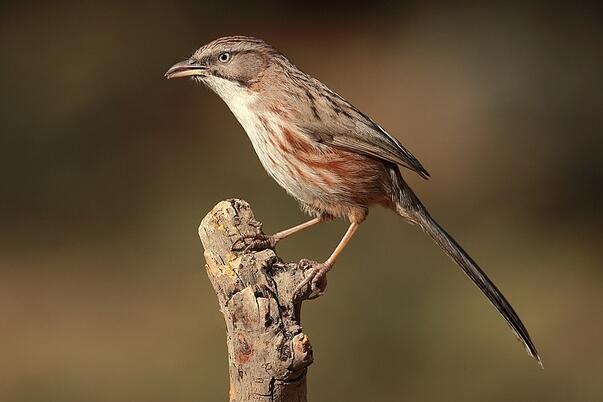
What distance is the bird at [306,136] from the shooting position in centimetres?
539

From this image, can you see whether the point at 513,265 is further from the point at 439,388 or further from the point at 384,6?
the point at 384,6

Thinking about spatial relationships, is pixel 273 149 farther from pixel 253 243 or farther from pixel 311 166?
pixel 253 243

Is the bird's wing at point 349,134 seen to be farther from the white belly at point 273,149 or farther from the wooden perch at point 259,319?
the wooden perch at point 259,319

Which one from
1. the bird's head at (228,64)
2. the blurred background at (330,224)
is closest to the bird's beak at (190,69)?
the bird's head at (228,64)

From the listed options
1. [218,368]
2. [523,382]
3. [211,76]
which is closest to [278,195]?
[218,368]

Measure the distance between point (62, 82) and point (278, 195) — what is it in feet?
9.77

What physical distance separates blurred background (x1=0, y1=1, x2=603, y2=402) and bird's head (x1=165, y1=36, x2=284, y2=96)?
358cm

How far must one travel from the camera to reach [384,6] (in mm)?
13055

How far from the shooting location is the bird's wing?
541 centimetres

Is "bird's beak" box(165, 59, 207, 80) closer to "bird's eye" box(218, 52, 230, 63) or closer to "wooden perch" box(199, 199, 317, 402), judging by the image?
"bird's eye" box(218, 52, 230, 63)

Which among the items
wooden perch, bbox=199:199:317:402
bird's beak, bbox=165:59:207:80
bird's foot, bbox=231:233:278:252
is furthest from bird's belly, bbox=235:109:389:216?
wooden perch, bbox=199:199:317:402

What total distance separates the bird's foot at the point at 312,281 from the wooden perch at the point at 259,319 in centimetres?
2

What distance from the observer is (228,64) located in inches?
217

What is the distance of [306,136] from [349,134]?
0.22 metres
